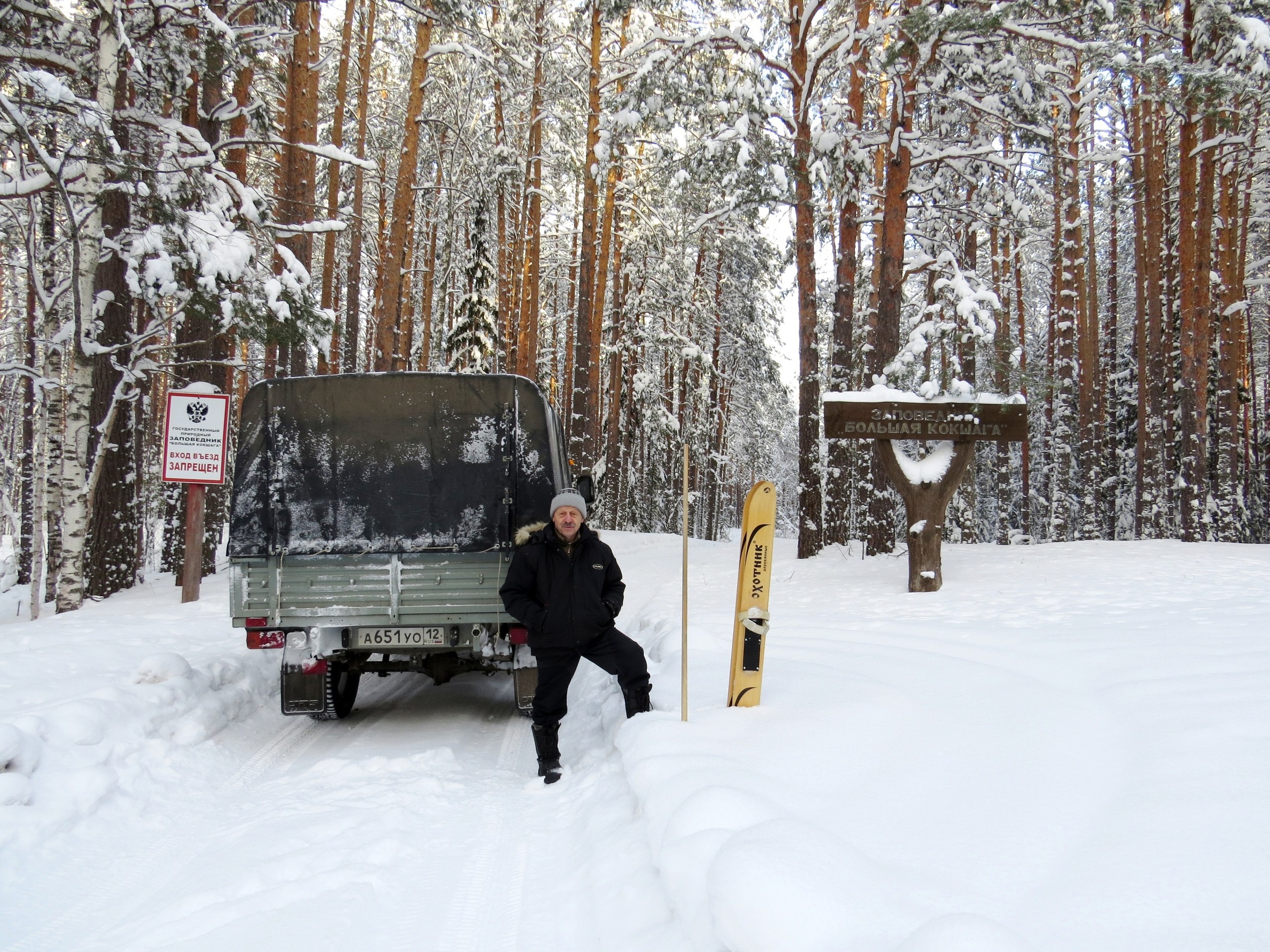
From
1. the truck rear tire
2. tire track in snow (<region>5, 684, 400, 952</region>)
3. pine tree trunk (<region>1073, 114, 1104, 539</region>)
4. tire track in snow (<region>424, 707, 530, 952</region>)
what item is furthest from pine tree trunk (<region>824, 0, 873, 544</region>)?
pine tree trunk (<region>1073, 114, 1104, 539</region>)

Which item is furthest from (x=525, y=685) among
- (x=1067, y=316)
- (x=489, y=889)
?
(x=1067, y=316)

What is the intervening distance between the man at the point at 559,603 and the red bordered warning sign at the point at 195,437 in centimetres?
559

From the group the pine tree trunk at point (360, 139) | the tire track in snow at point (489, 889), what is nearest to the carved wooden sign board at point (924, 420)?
the tire track in snow at point (489, 889)

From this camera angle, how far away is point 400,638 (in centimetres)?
612

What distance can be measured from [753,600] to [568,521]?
1.29 metres

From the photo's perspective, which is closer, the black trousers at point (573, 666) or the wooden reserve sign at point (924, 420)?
the black trousers at point (573, 666)

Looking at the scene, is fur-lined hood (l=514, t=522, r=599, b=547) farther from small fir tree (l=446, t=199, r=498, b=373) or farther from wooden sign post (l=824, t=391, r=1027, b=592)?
small fir tree (l=446, t=199, r=498, b=373)

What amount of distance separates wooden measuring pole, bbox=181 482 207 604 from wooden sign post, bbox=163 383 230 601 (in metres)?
0.30

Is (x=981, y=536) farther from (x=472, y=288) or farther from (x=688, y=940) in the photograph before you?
(x=688, y=940)

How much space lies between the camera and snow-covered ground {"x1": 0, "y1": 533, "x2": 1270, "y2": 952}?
258cm

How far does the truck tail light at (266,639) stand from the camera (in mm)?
6094

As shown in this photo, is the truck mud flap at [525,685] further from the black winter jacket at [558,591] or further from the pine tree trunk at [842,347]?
the pine tree trunk at [842,347]

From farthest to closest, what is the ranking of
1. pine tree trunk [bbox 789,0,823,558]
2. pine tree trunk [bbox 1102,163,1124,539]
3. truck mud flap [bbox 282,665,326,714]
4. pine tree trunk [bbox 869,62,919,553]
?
pine tree trunk [bbox 1102,163,1124,539], pine tree trunk [bbox 789,0,823,558], pine tree trunk [bbox 869,62,919,553], truck mud flap [bbox 282,665,326,714]

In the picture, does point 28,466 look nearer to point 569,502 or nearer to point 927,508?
point 569,502
